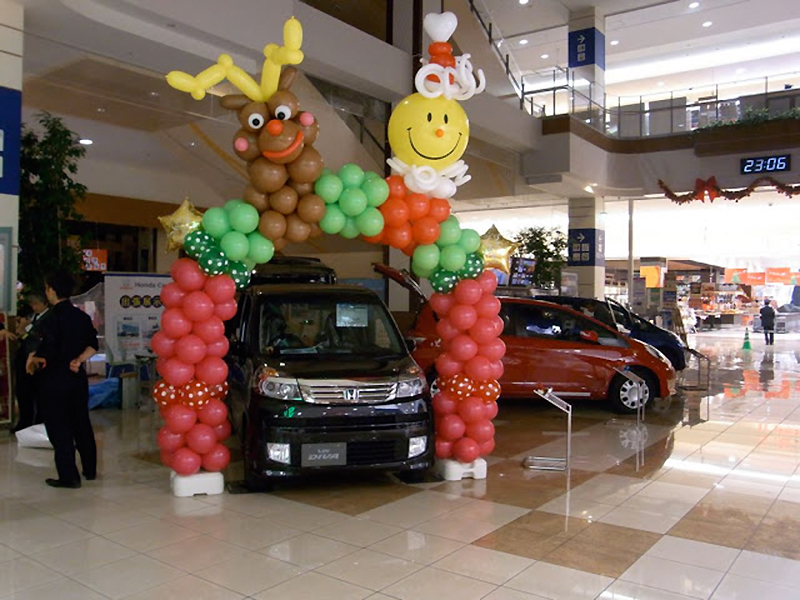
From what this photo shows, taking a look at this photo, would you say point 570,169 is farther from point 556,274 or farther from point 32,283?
point 32,283

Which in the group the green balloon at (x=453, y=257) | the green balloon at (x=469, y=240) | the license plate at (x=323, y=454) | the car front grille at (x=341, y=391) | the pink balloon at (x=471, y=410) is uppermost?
the green balloon at (x=469, y=240)

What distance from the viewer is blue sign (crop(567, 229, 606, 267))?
18.1 metres

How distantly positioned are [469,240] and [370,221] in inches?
36.4

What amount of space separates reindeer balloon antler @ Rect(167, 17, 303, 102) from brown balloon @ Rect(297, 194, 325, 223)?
0.76m

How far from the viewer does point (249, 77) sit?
466cm

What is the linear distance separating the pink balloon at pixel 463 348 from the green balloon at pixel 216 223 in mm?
2072

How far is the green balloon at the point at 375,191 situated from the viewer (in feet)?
16.7

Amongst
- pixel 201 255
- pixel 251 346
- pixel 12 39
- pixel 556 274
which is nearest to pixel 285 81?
pixel 201 255

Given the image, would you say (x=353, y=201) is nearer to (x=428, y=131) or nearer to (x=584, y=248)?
(x=428, y=131)

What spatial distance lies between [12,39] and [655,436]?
791 cm

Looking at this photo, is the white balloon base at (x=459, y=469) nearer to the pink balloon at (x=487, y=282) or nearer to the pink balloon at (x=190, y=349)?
the pink balloon at (x=487, y=282)

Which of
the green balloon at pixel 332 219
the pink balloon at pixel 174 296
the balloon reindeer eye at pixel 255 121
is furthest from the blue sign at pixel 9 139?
the green balloon at pixel 332 219

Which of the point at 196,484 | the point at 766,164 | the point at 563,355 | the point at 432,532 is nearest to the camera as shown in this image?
the point at 432,532

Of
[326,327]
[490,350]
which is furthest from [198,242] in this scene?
[490,350]
